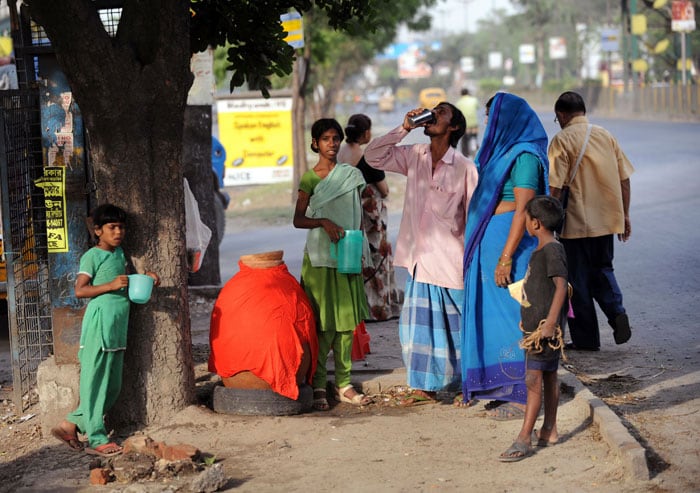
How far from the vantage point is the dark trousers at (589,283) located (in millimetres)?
7625

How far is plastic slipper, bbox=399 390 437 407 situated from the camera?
255 inches

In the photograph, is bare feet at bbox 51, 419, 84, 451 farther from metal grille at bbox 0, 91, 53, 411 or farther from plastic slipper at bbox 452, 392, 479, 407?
plastic slipper at bbox 452, 392, 479, 407

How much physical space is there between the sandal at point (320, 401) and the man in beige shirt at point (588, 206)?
2080mm

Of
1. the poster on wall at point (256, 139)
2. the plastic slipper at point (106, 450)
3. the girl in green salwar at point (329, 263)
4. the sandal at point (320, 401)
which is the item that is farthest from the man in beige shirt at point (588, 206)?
the poster on wall at point (256, 139)

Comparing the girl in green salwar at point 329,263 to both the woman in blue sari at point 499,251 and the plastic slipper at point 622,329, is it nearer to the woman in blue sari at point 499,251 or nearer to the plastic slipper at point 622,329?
the woman in blue sari at point 499,251

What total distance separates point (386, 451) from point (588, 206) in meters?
2.93

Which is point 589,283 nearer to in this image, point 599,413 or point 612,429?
point 599,413

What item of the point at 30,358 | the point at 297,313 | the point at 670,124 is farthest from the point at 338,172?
the point at 670,124

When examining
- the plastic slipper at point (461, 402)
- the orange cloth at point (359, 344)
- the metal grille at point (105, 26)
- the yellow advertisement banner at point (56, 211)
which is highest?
the metal grille at point (105, 26)

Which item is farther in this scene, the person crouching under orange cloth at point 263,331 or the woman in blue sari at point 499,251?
the person crouching under orange cloth at point 263,331

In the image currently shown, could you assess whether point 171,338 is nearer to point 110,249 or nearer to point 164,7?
point 110,249

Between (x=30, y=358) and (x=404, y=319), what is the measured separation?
248 centimetres

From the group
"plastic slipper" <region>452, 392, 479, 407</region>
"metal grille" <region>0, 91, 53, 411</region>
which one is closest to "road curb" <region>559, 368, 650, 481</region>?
"plastic slipper" <region>452, 392, 479, 407</region>

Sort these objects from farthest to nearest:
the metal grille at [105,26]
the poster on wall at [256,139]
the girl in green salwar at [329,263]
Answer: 1. the poster on wall at [256,139]
2. the metal grille at [105,26]
3. the girl in green salwar at [329,263]
